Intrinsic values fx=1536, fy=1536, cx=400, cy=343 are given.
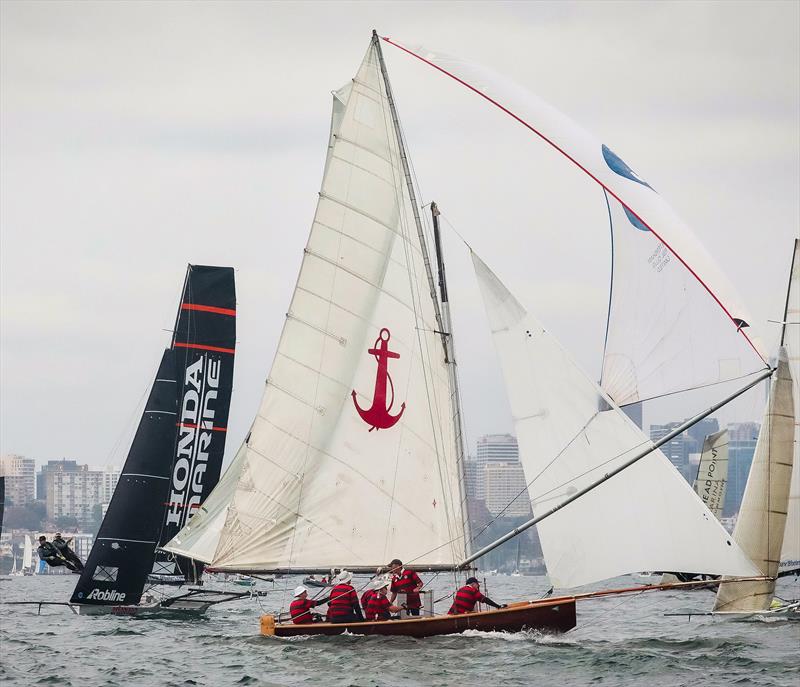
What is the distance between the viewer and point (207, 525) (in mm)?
37250

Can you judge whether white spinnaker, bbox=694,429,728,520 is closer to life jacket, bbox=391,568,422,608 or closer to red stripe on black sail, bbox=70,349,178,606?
red stripe on black sail, bbox=70,349,178,606

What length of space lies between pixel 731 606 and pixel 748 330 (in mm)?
14228

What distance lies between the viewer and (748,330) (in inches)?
1054

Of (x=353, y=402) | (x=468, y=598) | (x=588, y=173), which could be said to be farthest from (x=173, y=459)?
(x=588, y=173)

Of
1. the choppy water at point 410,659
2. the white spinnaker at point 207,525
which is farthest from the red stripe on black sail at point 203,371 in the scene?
the choppy water at point 410,659

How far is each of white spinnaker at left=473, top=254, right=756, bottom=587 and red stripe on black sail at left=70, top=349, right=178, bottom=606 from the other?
14.3 meters

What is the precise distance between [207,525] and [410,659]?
10285 mm

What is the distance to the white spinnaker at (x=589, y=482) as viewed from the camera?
2872cm

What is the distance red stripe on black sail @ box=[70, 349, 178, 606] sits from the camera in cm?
4131

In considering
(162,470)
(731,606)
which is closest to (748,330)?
(731,606)

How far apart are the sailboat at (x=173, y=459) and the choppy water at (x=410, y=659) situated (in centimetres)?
448

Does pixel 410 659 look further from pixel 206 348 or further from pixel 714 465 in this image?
pixel 714 465

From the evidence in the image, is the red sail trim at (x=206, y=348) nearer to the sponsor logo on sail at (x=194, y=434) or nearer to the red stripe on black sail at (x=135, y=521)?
the sponsor logo on sail at (x=194, y=434)

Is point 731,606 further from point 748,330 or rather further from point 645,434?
point 748,330
